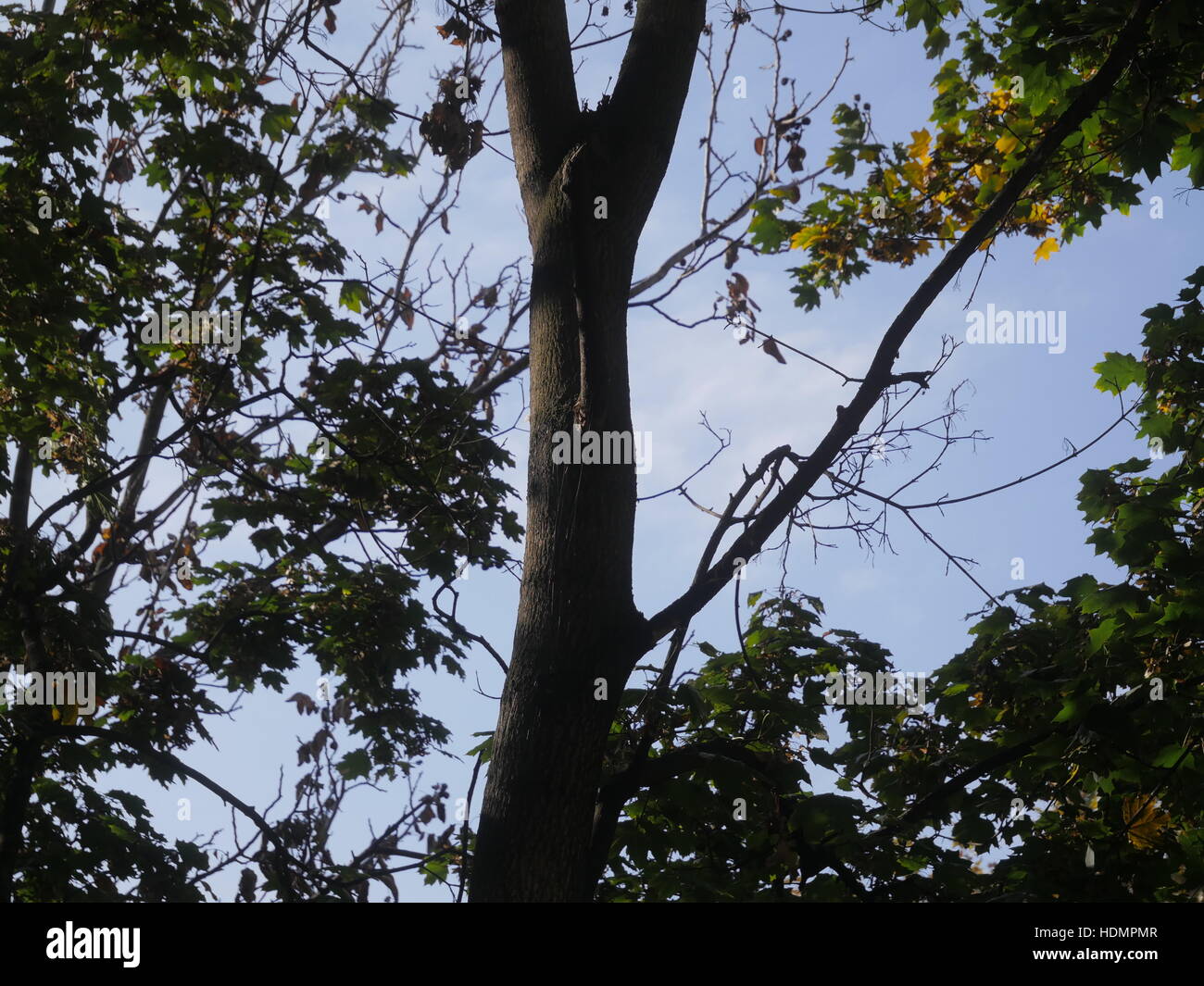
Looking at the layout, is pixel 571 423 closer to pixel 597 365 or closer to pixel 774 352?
pixel 597 365

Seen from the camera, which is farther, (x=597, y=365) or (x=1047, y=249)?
(x=1047, y=249)

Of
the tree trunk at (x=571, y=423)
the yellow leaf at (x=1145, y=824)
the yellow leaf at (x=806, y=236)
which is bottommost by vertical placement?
the yellow leaf at (x=1145, y=824)

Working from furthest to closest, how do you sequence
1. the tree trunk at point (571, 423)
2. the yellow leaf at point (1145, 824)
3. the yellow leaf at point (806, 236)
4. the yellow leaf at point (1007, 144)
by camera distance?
the yellow leaf at point (806, 236) < the yellow leaf at point (1007, 144) < the yellow leaf at point (1145, 824) < the tree trunk at point (571, 423)

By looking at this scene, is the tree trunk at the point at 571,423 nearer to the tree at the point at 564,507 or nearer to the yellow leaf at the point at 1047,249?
the tree at the point at 564,507

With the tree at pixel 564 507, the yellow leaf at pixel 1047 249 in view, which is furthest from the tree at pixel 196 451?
the yellow leaf at pixel 1047 249

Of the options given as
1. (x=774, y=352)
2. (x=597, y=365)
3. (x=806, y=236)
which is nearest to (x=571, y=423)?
(x=597, y=365)

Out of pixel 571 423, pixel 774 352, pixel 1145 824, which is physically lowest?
pixel 1145 824

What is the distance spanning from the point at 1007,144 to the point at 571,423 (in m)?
3.65

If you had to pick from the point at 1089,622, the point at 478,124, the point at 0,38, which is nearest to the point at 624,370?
the point at 478,124

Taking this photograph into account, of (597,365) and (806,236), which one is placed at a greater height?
(806,236)

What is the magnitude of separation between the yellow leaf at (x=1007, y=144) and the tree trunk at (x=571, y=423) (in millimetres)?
2388

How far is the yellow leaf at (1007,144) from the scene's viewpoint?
18.7ft

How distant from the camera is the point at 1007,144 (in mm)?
5734

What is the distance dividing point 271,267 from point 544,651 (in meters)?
4.39
